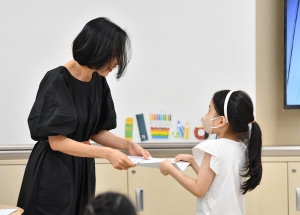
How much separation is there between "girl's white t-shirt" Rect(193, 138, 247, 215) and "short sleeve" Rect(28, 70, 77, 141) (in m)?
0.56

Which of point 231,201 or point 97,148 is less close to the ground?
point 97,148

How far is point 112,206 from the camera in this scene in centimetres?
81

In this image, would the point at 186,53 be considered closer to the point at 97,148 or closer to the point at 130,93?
the point at 130,93

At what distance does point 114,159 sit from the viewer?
169cm

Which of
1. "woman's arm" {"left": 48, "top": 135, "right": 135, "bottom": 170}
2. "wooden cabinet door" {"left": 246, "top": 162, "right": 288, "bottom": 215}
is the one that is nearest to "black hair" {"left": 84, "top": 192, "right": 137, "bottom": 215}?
"woman's arm" {"left": 48, "top": 135, "right": 135, "bottom": 170}

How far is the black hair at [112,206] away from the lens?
80cm

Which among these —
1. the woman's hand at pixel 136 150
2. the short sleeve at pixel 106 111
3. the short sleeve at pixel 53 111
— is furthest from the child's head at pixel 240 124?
the short sleeve at pixel 53 111

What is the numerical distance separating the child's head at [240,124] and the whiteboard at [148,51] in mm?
855

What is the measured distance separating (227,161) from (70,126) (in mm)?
651

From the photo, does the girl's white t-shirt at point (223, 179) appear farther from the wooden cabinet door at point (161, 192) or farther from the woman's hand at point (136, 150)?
the wooden cabinet door at point (161, 192)

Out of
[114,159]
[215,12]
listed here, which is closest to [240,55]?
[215,12]

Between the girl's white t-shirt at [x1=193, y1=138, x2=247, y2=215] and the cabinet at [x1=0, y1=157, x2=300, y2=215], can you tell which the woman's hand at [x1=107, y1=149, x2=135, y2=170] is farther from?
the cabinet at [x1=0, y1=157, x2=300, y2=215]

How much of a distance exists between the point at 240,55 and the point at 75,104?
136 cm

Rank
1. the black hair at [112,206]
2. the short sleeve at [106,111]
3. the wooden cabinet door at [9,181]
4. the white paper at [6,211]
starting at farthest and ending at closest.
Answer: the wooden cabinet door at [9,181]
the short sleeve at [106,111]
the white paper at [6,211]
the black hair at [112,206]
